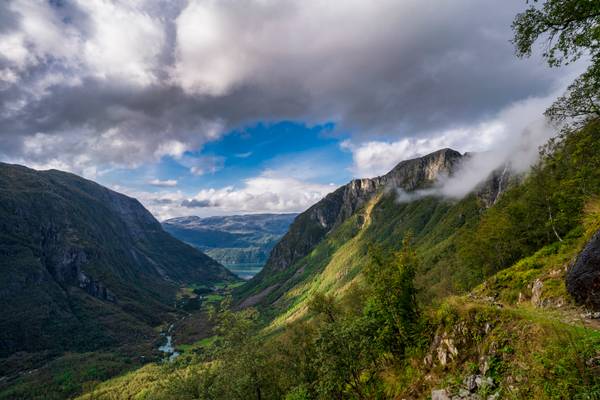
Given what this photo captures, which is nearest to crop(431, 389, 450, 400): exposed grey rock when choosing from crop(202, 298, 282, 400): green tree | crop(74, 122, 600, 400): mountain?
crop(74, 122, 600, 400): mountain

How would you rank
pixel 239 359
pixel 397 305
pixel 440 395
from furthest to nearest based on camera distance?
pixel 239 359 → pixel 397 305 → pixel 440 395

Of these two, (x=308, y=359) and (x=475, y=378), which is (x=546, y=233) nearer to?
(x=308, y=359)

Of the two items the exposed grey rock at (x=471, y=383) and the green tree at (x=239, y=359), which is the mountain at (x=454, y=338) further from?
the green tree at (x=239, y=359)

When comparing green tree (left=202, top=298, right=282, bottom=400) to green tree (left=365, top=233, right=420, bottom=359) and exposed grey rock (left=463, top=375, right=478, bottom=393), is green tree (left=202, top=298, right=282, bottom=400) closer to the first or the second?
green tree (left=365, top=233, right=420, bottom=359)

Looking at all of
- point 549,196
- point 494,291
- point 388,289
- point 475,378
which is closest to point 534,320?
point 475,378

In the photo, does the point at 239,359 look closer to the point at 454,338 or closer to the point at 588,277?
the point at 454,338

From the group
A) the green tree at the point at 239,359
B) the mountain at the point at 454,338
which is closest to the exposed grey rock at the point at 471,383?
the mountain at the point at 454,338

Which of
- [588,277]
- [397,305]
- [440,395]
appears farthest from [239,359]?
[588,277]

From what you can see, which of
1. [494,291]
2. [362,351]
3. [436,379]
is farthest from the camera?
[494,291]
